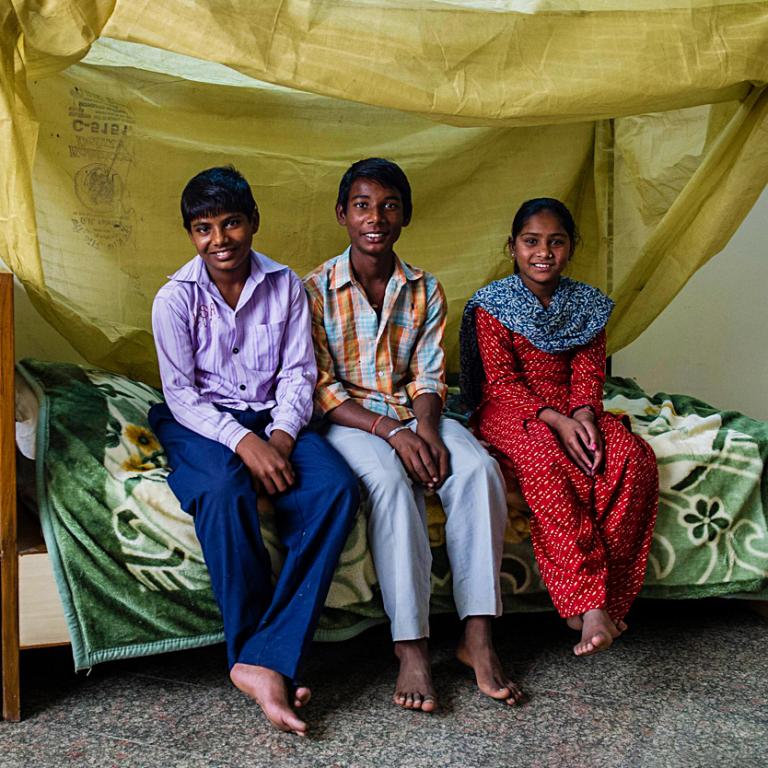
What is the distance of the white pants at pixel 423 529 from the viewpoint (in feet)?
6.06

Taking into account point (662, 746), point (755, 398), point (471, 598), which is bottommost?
point (662, 746)

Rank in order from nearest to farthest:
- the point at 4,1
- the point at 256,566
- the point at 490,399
→ the point at 4,1
the point at 256,566
the point at 490,399

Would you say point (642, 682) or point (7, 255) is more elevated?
point (7, 255)

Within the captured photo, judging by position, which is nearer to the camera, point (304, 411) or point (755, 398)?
point (304, 411)

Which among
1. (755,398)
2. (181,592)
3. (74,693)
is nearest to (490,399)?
(181,592)

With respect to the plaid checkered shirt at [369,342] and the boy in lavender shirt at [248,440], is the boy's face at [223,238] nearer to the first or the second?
the boy in lavender shirt at [248,440]

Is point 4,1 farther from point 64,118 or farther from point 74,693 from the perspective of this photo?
point 74,693

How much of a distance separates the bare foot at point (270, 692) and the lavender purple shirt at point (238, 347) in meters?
0.48

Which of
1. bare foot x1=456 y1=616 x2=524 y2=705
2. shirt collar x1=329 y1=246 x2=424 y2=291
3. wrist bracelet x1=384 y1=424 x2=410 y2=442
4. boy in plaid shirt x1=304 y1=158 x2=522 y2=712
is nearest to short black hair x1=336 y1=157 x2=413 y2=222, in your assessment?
boy in plaid shirt x1=304 y1=158 x2=522 y2=712

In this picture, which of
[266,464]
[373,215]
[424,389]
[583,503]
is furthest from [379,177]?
[583,503]

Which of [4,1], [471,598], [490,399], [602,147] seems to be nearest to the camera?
[4,1]

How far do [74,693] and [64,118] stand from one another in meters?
1.30

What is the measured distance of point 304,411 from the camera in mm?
2023

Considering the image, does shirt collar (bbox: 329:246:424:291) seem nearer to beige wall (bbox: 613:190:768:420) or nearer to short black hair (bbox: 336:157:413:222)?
short black hair (bbox: 336:157:413:222)
